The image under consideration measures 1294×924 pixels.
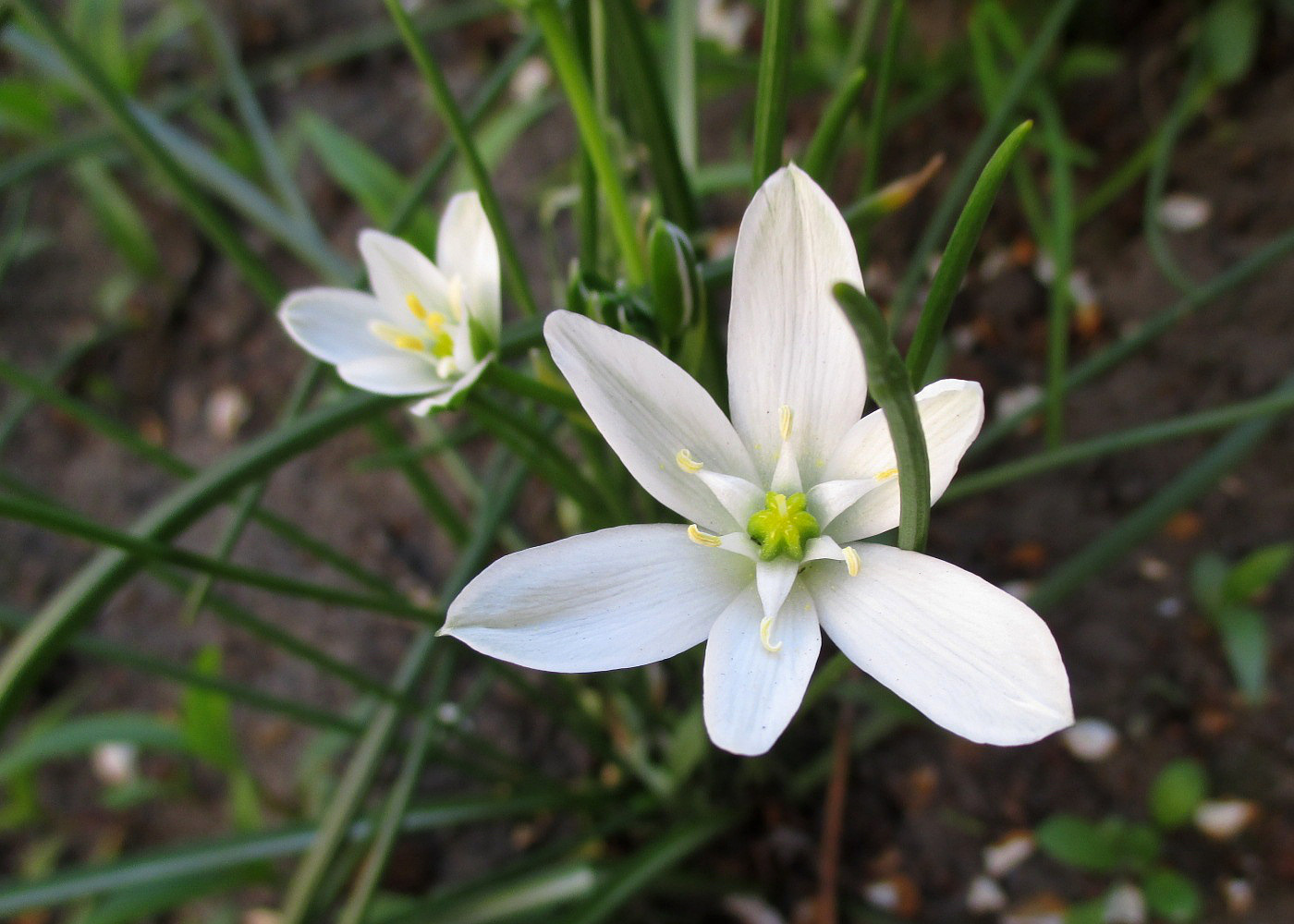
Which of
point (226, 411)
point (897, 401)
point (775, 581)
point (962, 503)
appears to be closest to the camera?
point (897, 401)

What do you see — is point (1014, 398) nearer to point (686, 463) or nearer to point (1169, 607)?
point (1169, 607)

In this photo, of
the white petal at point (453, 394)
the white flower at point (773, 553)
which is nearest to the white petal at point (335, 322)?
the white petal at point (453, 394)

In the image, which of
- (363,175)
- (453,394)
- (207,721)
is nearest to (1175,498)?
(453,394)

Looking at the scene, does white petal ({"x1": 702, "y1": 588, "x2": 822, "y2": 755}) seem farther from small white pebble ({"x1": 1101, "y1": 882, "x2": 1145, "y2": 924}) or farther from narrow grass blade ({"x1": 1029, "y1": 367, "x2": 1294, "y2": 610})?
small white pebble ({"x1": 1101, "y1": 882, "x2": 1145, "y2": 924})

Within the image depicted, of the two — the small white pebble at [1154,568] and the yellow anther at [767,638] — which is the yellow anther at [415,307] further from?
the small white pebble at [1154,568]

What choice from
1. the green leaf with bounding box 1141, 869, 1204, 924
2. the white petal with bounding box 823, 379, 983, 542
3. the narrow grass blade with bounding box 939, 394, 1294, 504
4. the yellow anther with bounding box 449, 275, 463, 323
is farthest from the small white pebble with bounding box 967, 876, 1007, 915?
the yellow anther with bounding box 449, 275, 463, 323
